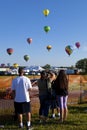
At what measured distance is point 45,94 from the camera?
11.6 meters

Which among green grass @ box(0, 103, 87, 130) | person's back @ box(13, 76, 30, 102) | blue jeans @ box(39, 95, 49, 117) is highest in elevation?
person's back @ box(13, 76, 30, 102)

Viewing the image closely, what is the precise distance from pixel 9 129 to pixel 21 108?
675mm

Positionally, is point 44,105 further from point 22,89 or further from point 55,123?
point 22,89

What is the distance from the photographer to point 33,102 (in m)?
14.6

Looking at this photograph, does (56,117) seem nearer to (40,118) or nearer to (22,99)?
(40,118)

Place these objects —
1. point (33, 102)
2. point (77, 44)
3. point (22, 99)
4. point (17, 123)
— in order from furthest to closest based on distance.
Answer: point (77, 44), point (33, 102), point (17, 123), point (22, 99)

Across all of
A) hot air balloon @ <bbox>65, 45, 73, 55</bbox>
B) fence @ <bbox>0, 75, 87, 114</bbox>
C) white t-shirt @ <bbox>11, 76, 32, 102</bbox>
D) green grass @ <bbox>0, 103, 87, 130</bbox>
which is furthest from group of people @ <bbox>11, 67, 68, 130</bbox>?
hot air balloon @ <bbox>65, 45, 73, 55</bbox>

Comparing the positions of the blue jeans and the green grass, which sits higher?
the blue jeans

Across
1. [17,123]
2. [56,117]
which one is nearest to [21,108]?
[17,123]

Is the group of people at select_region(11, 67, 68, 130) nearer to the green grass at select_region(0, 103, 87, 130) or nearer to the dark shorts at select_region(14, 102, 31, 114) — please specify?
the dark shorts at select_region(14, 102, 31, 114)

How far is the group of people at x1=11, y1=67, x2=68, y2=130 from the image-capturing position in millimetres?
10180

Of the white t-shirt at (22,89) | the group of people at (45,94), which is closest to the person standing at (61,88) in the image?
the group of people at (45,94)

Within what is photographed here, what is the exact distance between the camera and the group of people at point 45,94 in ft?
33.4

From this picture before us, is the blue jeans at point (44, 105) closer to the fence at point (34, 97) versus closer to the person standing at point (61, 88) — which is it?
the person standing at point (61, 88)
